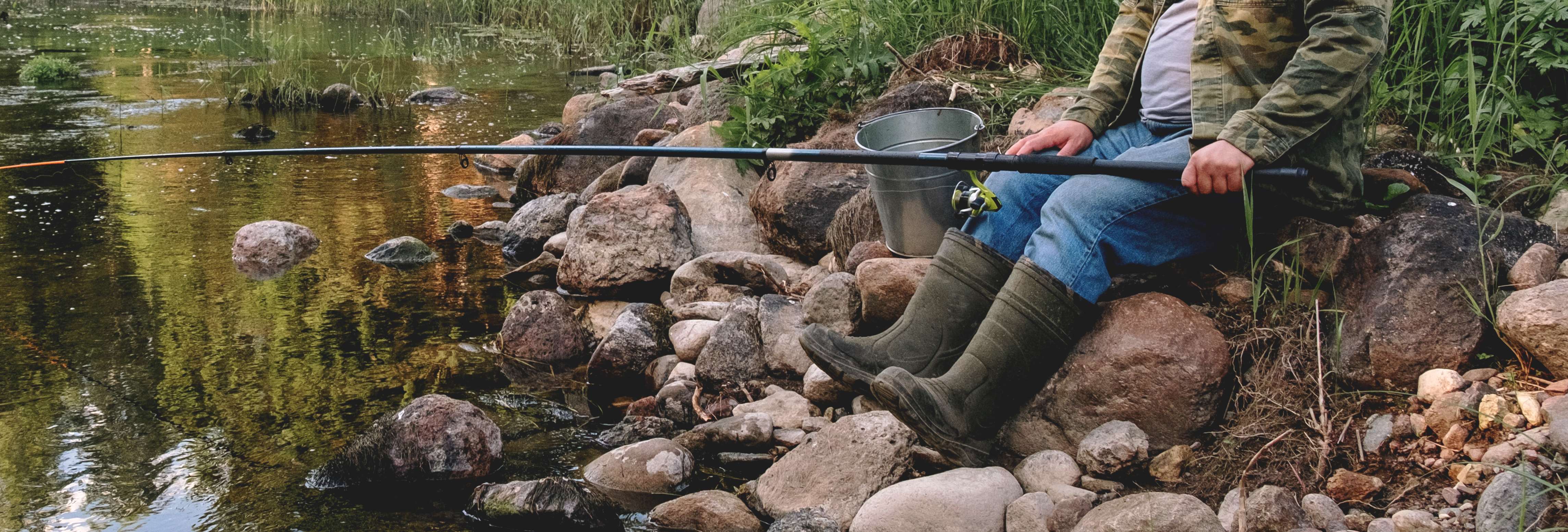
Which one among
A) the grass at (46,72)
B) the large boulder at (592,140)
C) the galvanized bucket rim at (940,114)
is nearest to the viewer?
the galvanized bucket rim at (940,114)

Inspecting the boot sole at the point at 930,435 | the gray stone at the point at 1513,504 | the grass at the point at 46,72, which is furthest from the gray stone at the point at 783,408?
the grass at the point at 46,72

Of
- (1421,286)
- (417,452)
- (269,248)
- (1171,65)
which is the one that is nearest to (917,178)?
(1171,65)

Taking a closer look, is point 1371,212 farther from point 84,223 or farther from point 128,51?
point 128,51

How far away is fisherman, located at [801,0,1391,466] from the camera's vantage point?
2213mm

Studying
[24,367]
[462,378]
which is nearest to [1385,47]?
→ [462,378]

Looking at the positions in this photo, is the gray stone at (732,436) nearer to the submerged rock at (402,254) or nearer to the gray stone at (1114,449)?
the gray stone at (1114,449)

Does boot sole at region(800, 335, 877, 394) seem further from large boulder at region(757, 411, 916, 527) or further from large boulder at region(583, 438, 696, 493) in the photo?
large boulder at region(583, 438, 696, 493)

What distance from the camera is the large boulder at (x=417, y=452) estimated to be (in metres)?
2.71

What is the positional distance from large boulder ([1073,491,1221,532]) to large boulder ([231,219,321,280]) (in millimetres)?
3440

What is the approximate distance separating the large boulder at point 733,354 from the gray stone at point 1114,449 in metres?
1.07

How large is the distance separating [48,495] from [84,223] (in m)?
2.93

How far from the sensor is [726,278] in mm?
3922

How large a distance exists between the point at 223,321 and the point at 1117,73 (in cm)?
295

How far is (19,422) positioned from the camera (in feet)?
10.0
